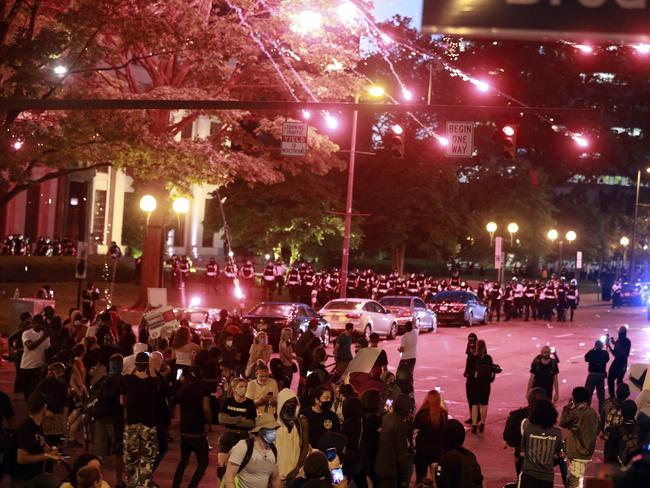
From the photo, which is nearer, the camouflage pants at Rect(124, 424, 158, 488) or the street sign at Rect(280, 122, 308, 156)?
the camouflage pants at Rect(124, 424, 158, 488)

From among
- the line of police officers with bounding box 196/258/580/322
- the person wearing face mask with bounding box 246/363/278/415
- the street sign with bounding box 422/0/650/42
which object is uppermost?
the street sign with bounding box 422/0/650/42

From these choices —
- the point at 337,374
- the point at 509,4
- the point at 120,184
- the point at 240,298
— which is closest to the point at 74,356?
the point at 337,374

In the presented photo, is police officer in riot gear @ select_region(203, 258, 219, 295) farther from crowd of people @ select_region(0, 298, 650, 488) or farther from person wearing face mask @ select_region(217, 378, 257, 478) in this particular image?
person wearing face mask @ select_region(217, 378, 257, 478)

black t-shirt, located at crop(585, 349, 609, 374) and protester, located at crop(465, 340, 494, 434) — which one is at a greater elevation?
black t-shirt, located at crop(585, 349, 609, 374)

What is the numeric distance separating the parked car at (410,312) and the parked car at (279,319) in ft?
21.9

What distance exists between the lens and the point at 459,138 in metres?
26.1

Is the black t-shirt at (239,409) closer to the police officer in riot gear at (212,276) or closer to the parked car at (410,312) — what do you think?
the parked car at (410,312)

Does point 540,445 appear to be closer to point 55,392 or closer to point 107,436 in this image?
point 107,436

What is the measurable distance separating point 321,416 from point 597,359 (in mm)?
9959

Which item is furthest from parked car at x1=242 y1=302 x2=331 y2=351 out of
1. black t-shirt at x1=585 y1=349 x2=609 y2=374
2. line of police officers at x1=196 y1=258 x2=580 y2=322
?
line of police officers at x1=196 y1=258 x2=580 y2=322

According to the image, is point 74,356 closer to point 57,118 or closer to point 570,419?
point 570,419

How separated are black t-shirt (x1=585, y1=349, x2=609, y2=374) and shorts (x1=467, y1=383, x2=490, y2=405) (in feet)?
7.49

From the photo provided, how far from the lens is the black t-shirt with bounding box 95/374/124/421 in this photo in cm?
1337

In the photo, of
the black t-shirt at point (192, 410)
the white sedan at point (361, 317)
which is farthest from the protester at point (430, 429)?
the white sedan at point (361, 317)
